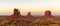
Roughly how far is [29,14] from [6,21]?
121 cm

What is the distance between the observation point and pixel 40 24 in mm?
5230

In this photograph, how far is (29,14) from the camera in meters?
6.36

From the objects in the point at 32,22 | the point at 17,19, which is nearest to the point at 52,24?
the point at 32,22

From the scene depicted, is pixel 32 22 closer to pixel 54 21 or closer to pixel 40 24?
pixel 40 24

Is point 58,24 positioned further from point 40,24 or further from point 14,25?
point 14,25

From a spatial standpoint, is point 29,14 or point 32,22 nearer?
point 32,22

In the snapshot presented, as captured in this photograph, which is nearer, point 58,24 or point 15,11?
point 58,24

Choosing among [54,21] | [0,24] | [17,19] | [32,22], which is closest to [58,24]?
[54,21]

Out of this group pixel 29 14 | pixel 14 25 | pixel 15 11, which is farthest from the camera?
pixel 29 14

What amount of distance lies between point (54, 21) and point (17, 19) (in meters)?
0.92

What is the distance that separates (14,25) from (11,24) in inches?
3.2

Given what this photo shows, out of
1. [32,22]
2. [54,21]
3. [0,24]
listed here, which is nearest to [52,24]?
[54,21]

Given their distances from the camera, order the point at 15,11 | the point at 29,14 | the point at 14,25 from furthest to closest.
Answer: the point at 29,14, the point at 15,11, the point at 14,25

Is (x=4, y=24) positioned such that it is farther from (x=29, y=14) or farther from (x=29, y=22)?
(x=29, y=14)
